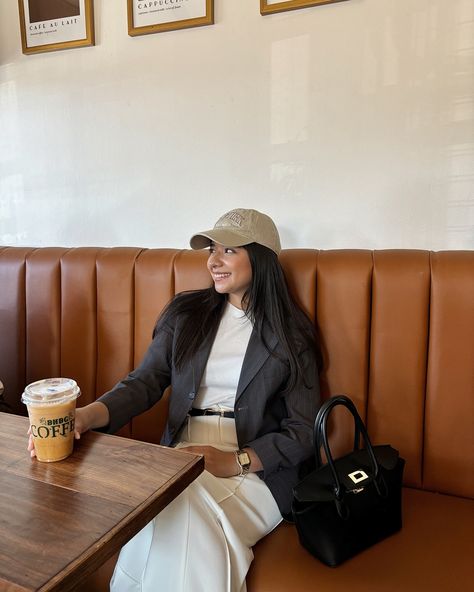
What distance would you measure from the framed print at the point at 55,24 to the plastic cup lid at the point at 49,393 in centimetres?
155

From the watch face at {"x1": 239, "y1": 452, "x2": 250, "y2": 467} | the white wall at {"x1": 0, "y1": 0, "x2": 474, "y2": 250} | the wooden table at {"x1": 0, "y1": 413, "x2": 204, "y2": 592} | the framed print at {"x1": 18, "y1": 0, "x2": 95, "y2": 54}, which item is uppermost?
the framed print at {"x1": 18, "y1": 0, "x2": 95, "y2": 54}

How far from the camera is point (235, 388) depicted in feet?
4.68

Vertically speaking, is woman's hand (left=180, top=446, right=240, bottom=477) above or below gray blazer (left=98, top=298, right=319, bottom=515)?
below

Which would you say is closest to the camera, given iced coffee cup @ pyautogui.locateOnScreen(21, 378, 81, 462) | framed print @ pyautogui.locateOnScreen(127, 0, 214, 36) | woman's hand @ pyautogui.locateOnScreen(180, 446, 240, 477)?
iced coffee cup @ pyautogui.locateOnScreen(21, 378, 81, 462)

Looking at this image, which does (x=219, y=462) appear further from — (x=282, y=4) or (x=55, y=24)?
(x=55, y=24)

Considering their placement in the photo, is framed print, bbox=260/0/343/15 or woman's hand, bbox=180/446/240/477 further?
framed print, bbox=260/0/343/15

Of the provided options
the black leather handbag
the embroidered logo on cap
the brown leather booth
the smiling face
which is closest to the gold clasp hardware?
the black leather handbag

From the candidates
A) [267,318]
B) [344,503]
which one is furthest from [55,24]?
[344,503]

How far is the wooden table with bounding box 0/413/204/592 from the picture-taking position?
25.0 inches

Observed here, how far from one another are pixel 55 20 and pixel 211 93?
2.48 ft

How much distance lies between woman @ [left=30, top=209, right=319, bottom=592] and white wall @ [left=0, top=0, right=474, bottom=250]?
35cm

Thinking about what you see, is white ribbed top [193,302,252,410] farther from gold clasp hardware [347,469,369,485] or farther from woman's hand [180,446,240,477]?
gold clasp hardware [347,469,369,485]

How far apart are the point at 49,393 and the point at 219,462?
1.69 feet

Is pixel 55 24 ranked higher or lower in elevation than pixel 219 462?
higher
